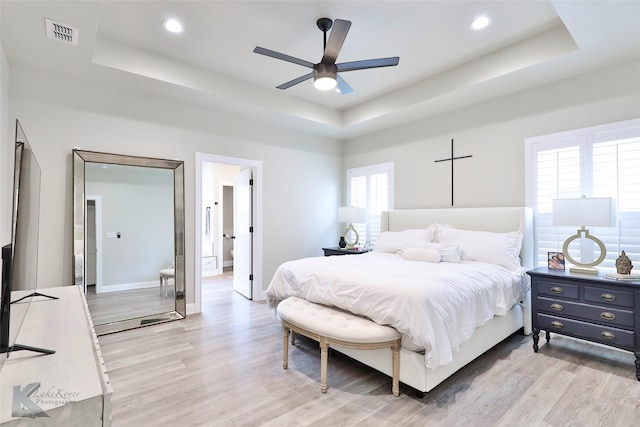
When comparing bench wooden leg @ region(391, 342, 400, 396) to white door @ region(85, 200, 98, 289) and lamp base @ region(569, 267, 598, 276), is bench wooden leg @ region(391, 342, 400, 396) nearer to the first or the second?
lamp base @ region(569, 267, 598, 276)

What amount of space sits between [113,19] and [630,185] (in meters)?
5.13

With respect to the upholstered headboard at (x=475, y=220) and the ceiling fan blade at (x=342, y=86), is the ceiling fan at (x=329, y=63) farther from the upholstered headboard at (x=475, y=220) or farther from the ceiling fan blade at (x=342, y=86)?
the upholstered headboard at (x=475, y=220)

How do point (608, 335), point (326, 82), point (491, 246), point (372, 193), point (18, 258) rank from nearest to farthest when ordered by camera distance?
1. point (18, 258)
2. point (608, 335)
3. point (326, 82)
4. point (491, 246)
5. point (372, 193)

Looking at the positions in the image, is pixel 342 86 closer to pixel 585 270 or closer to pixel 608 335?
pixel 585 270

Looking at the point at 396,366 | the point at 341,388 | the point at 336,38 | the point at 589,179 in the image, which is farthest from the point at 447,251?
the point at 336,38

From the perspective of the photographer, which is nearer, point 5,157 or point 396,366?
point 396,366

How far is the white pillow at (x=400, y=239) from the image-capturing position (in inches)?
162

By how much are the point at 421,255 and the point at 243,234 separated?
3013 mm

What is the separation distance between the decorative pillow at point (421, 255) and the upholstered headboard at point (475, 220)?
0.85 metres

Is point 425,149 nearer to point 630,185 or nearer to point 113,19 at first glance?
point 630,185

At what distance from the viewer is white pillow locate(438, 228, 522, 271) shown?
3.38 meters

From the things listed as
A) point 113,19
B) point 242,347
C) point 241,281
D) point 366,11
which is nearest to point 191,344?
point 242,347

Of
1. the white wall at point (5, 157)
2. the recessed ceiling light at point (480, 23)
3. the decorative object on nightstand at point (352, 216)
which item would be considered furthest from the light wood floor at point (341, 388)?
the recessed ceiling light at point (480, 23)

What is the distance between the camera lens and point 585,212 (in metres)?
2.94
